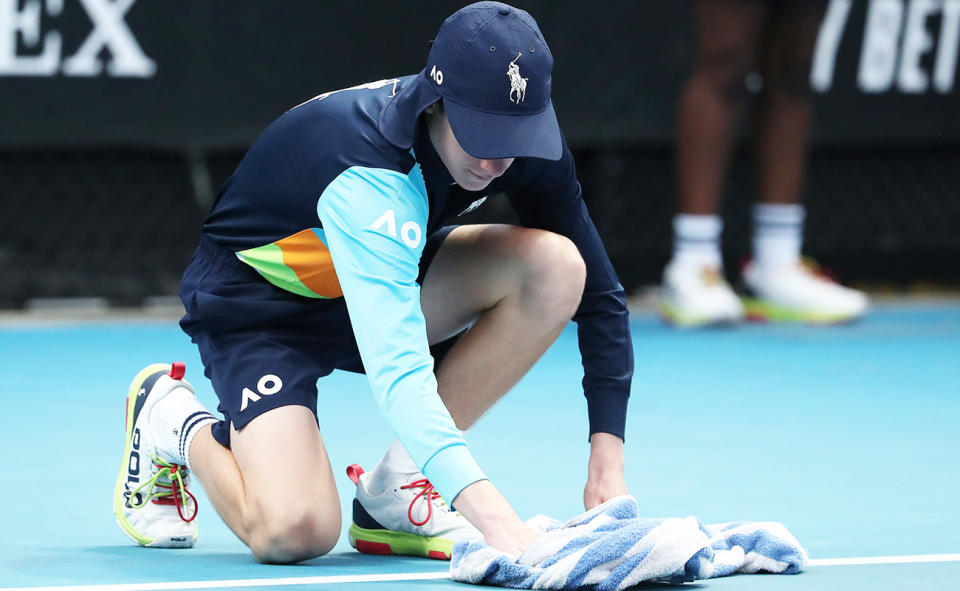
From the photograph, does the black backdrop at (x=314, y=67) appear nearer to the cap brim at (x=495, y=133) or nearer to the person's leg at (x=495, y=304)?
the person's leg at (x=495, y=304)

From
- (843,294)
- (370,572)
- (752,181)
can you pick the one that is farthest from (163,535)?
(752,181)

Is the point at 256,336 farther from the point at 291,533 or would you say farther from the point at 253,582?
the point at 253,582

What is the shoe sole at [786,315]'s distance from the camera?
5555 mm

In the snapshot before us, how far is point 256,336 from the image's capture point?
111 inches

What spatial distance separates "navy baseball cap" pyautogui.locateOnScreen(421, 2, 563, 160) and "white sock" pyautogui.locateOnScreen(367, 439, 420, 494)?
595mm

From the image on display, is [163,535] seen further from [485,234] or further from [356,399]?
[356,399]

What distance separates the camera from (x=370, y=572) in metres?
2.51

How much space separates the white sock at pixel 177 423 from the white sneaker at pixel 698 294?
2.73 m

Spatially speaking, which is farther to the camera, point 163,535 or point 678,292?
point 678,292

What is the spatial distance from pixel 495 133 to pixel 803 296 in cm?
335

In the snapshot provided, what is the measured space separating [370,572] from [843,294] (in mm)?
3310

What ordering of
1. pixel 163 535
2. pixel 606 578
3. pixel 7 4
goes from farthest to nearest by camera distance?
1. pixel 7 4
2. pixel 163 535
3. pixel 606 578

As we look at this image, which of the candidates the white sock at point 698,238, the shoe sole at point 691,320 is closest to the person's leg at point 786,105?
the white sock at point 698,238

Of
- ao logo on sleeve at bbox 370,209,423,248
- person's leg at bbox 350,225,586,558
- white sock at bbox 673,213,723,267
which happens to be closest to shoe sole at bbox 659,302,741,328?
white sock at bbox 673,213,723,267
